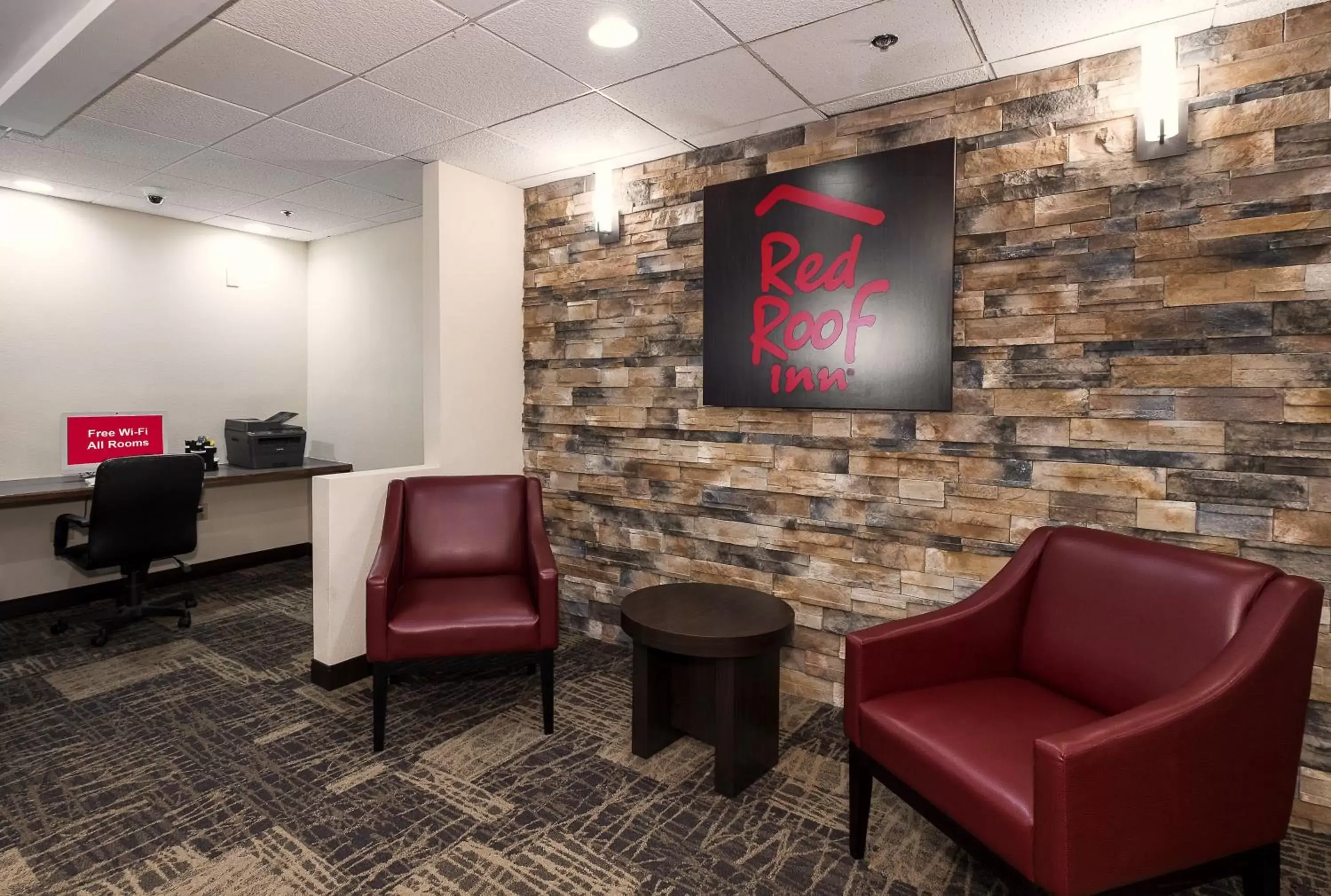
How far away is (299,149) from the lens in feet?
11.7

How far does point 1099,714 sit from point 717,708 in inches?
44.5

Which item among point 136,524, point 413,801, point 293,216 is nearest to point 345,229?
point 293,216

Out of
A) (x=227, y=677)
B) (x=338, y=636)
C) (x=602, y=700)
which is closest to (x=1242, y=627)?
(x=602, y=700)

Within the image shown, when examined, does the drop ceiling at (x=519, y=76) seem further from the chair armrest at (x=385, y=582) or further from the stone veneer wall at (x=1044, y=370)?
the chair armrest at (x=385, y=582)

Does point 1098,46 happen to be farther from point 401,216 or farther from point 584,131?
point 401,216

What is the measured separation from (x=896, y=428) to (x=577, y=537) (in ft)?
6.30

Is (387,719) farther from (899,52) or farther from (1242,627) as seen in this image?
(899,52)

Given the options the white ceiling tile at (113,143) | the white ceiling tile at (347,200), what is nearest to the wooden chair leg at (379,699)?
the white ceiling tile at (113,143)

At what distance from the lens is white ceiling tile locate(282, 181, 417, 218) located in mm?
4242

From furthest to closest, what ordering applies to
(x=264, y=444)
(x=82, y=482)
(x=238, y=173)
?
(x=264, y=444), (x=82, y=482), (x=238, y=173)

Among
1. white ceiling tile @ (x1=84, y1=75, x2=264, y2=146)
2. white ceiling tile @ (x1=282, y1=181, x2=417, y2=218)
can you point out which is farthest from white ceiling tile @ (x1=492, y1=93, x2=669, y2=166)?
white ceiling tile @ (x1=282, y1=181, x2=417, y2=218)

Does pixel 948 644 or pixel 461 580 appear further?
pixel 461 580

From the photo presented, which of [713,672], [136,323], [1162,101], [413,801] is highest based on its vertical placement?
[1162,101]

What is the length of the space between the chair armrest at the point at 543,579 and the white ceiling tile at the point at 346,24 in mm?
1920
